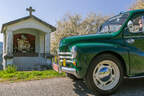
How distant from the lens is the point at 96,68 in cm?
296

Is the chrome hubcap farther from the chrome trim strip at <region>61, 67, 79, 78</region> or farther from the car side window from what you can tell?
the car side window

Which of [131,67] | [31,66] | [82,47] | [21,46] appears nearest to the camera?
[82,47]

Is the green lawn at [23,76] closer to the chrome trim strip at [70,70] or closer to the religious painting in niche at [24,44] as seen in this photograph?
the chrome trim strip at [70,70]

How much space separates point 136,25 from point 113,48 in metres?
1.03

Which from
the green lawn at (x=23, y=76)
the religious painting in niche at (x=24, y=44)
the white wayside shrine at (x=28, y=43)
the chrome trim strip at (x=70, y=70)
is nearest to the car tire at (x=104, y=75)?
the chrome trim strip at (x=70, y=70)

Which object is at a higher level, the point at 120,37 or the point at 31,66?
the point at 120,37

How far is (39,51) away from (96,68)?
8420 millimetres

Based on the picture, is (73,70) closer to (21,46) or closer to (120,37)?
(120,37)

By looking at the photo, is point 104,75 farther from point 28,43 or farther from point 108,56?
point 28,43

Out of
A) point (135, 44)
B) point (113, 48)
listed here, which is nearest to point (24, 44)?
point (113, 48)

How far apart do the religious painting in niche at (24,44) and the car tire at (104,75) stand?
8.65 meters

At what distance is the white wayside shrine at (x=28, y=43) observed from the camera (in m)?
8.96

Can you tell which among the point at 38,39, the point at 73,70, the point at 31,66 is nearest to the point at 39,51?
the point at 38,39

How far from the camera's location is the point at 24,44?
34.7 feet
